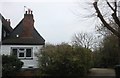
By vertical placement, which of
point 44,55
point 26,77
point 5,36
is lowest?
point 26,77

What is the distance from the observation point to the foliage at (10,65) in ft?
116

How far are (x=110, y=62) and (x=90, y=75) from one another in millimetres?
16223

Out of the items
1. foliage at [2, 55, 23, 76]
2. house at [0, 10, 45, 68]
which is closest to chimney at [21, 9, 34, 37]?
house at [0, 10, 45, 68]

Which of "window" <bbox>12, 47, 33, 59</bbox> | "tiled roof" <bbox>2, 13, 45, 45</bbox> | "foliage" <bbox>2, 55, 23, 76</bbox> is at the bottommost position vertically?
"foliage" <bbox>2, 55, 23, 76</bbox>

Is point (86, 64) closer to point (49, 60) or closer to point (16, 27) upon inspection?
point (49, 60)

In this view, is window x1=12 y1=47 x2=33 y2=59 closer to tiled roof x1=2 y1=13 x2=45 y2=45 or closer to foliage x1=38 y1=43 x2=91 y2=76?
tiled roof x1=2 y1=13 x2=45 y2=45

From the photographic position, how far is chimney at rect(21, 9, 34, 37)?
1816 inches

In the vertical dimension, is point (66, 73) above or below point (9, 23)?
below

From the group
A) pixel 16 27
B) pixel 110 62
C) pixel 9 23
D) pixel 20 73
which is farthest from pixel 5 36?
pixel 110 62

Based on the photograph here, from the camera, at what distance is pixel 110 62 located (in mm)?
52250

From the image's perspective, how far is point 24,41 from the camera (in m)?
45.7

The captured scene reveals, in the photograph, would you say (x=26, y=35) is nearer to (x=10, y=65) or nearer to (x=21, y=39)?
(x=21, y=39)

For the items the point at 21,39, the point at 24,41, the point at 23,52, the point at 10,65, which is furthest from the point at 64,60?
the point at 21,39

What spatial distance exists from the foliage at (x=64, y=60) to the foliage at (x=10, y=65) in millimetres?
3079
